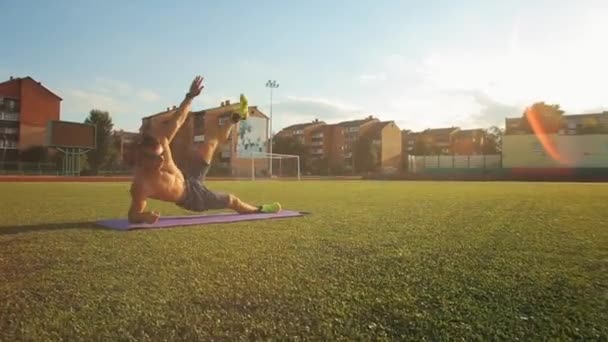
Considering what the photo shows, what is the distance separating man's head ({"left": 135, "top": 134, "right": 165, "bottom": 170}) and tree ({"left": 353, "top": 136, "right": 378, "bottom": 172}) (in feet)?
222

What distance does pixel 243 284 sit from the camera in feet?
9.93

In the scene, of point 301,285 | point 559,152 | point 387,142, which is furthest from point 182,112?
point 387,142

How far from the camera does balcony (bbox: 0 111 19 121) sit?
5284cm

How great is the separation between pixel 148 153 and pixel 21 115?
58.9 meters

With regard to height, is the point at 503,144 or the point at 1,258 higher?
the point at 503,144

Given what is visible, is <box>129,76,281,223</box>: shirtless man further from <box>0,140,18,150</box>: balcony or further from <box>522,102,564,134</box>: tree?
<box>522,102,564,134</box>: tree

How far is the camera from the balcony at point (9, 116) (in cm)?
5284

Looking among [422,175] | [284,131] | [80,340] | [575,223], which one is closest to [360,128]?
[284,131]

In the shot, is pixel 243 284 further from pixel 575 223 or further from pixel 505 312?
pixel 575 223

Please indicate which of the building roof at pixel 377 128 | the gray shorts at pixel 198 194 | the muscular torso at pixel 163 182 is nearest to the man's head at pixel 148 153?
the muscular torso at pixel 163 182

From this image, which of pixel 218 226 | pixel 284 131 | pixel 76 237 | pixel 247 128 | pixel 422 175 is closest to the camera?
pixel 76 237

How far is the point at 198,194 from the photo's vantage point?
21.8ft

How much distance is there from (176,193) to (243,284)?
12.0 ft

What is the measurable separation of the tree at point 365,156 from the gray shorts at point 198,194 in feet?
218
